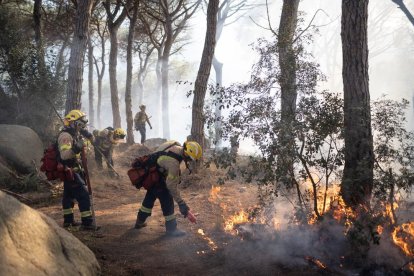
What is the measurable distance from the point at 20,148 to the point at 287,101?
835cm

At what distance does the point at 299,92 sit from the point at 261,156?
1214 mm

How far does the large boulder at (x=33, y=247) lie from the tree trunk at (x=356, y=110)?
143 inches

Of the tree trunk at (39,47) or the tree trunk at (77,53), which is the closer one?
the tree trunk at (77,53)

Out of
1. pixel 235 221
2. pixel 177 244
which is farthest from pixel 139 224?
pixel 235 221

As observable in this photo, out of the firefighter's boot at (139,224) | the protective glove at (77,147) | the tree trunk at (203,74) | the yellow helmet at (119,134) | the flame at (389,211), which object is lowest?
the firefighter's boot at (139,224)

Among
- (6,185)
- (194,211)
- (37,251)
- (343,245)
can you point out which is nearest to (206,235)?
(194,211)

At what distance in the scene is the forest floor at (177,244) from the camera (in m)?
5.09

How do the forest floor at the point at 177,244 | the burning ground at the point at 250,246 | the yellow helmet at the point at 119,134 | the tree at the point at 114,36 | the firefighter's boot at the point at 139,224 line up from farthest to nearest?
the tree at the point at 114,36 < the yellow helmet at the point at 119,134 < the firefighter's boot at the point at 139,224 < the forest floor at the point at 177,244 < the burning ground at the point at 250,246

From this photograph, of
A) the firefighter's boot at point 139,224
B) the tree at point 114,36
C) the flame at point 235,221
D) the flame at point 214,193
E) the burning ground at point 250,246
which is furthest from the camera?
the tree at point 114,36

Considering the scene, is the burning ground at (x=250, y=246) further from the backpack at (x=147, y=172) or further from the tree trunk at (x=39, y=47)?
the tree trunk at (x=39, y=47)

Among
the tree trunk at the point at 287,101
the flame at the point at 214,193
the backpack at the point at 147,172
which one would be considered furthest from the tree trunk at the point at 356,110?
the flame at the point at 214,193

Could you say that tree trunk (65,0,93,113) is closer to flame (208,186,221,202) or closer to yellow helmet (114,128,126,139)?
yellow helmet (114,128,126,139)

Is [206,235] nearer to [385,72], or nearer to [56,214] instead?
[56,214]

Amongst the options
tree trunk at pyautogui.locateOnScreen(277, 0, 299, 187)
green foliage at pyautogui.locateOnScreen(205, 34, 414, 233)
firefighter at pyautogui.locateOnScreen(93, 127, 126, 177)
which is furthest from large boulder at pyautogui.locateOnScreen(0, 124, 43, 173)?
tree trunk at pyautogui.locateOnScreen(277, 0, 299, 187)
